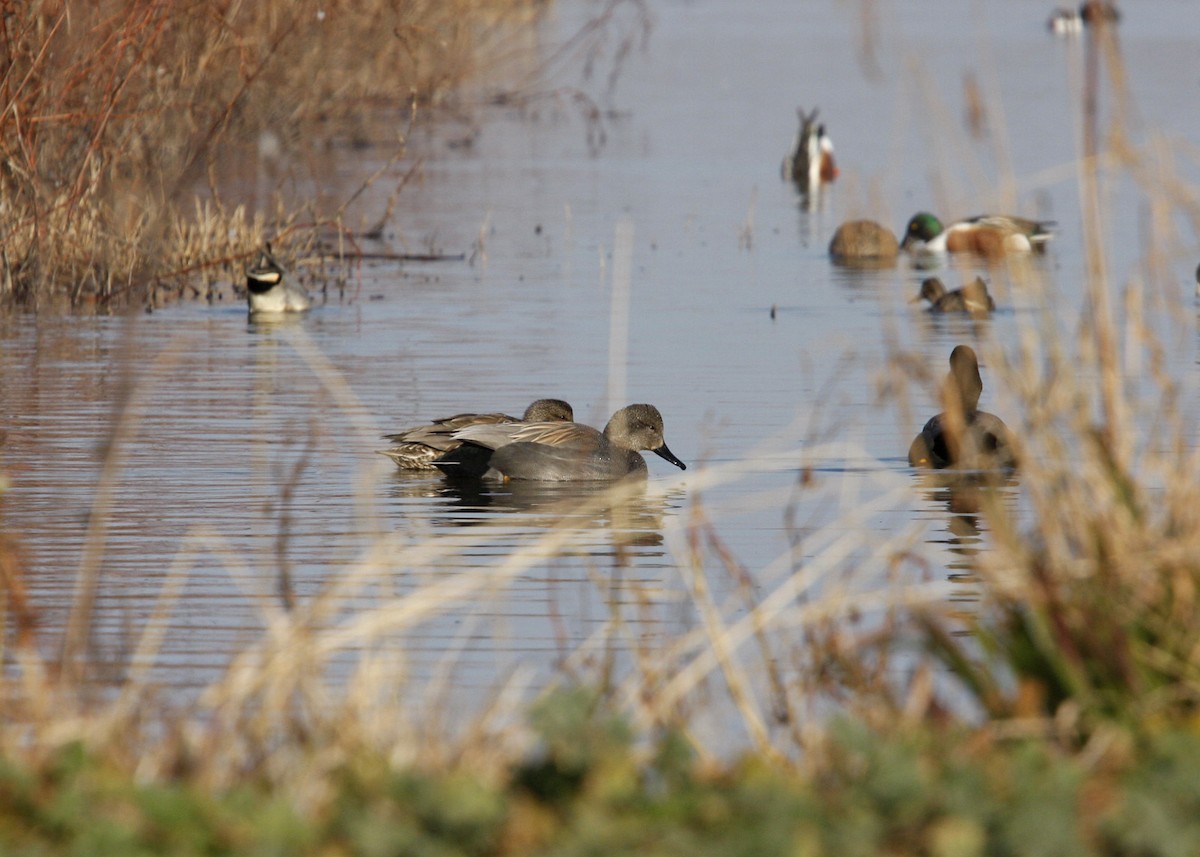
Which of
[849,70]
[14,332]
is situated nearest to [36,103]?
[14,332]

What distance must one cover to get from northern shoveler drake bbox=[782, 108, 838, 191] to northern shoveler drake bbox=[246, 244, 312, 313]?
14385 millimetres

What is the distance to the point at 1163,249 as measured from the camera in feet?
19.0

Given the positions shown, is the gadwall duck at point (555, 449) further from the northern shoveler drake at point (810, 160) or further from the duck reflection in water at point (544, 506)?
the northern shoveler drake at point (810, 160)

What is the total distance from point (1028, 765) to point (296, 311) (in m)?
13.1

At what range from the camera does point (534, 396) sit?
44.0 feet

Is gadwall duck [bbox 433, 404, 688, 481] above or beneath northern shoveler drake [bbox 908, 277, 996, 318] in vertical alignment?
beneath

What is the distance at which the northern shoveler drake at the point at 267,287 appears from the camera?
16.4m

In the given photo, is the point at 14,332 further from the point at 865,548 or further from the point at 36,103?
the point at 865,548

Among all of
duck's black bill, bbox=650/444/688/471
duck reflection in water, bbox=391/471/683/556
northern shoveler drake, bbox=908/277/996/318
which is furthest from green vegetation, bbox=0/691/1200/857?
northern shoveler drake, bbox=908/277/996/318

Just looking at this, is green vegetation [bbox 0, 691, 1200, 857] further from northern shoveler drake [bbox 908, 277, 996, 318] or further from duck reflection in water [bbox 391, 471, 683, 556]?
northern shoveler drake [bbox 908, 277, 996, 318]

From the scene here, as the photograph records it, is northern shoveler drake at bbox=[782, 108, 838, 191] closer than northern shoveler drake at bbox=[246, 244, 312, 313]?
No

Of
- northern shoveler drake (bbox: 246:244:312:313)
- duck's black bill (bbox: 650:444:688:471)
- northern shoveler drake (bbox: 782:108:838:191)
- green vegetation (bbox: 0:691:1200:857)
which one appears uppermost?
northern shoveler drake (bbox: 782:108:838:191)

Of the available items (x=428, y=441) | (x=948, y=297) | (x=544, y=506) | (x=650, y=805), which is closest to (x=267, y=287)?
(x=948, y=297)

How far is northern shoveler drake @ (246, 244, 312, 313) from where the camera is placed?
16.4 m
